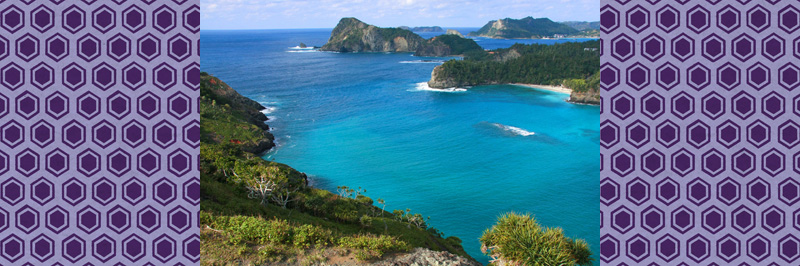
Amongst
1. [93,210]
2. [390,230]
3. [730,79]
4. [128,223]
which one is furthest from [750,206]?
[390,230]

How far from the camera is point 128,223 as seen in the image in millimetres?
Answer: 7980

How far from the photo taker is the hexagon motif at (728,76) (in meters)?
7.80

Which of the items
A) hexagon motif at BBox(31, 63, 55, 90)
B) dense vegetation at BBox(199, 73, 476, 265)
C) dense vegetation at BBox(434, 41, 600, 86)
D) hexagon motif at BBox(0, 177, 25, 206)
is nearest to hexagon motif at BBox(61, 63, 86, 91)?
hexagon motif at BBox(31, 63, 55, 90)

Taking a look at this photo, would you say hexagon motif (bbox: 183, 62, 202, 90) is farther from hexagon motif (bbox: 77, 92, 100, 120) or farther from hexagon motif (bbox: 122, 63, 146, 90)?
hexagon motif (bbox: 77, 92, 100, 120)

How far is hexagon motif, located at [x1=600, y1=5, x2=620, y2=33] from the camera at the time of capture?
8023 millimetres

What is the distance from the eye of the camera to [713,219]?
791 cm

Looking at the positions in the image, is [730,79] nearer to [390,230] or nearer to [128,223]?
[128,223]

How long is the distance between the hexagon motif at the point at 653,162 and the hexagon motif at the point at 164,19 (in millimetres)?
8171

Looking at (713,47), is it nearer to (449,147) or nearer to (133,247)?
(133,247)

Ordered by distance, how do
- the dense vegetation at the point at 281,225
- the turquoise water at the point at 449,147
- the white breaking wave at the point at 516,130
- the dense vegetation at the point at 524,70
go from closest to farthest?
the dense vegetation at the point at 281,225 < the turquoise water at the point at 449,147 < the white breaking wave at the point at 516,130 < the dense vegetation at the point at 524,70

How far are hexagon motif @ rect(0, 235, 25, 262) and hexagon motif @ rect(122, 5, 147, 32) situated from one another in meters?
3.82

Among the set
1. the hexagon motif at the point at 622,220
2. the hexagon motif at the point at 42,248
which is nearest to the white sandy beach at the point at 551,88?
the hexagon motif at the point at 622,220

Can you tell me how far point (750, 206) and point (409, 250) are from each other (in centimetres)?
770

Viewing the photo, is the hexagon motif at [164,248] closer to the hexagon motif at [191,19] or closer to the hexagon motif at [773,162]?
the hexagon motif at [191,19]
